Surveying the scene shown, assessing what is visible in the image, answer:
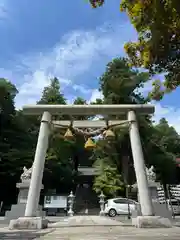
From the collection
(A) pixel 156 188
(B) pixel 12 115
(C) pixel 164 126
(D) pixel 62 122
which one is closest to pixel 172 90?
(D) pixel 62 122

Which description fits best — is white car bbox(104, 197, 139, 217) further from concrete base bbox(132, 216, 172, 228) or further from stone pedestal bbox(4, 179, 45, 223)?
concrete base bbox(132, 216, 172, 228)

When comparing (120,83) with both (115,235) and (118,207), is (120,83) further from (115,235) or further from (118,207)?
(115,235)

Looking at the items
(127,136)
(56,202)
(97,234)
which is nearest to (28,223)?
(97,234)

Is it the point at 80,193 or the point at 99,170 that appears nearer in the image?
the point at 99,170

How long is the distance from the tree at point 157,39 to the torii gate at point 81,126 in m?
2.16

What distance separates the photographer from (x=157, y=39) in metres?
6.27

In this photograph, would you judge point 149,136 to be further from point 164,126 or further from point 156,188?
point 156,188

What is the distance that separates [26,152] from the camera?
26.4 meters

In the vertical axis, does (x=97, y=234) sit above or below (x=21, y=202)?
below

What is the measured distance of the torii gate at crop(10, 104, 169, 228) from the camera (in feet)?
28.6

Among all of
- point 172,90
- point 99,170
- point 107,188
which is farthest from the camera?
point 99,170

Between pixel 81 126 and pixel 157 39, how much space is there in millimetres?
5419

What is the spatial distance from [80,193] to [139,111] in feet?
90.1

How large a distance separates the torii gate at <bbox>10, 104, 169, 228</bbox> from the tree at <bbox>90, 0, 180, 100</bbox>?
2162 mm
